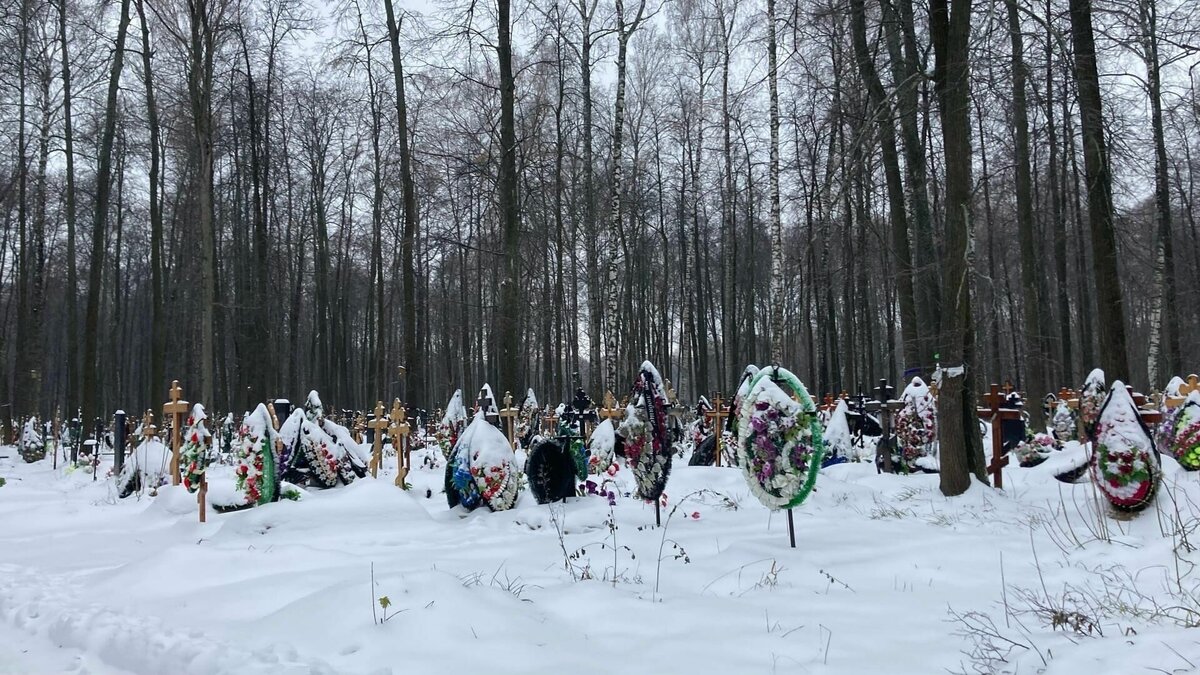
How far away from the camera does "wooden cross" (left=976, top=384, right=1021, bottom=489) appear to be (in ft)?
24.2

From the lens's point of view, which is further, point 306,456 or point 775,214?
point 775,214

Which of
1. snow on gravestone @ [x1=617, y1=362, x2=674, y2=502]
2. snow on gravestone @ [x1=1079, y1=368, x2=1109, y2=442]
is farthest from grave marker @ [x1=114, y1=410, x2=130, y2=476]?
snow on gravestone @ [x1=1079, y1=368, x2=1109, y2=442]

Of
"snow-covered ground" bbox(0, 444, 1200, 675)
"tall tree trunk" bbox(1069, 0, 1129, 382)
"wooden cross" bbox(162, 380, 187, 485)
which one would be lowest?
"snow-covered ground" bbox(0, 444, 1200, 675)

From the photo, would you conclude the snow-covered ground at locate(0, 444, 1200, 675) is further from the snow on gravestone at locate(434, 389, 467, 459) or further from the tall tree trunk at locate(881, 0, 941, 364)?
the snow on gravestone at locate(434, 389, 467, 459)

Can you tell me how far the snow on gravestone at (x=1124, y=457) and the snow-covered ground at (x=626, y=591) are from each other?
0.20 m

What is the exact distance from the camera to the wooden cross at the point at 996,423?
Result: 7387 mm

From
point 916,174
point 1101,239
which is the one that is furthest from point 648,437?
point 916,174

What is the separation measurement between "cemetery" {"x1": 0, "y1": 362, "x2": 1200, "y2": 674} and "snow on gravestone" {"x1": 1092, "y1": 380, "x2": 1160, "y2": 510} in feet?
0.05

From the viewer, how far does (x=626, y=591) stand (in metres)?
4.18

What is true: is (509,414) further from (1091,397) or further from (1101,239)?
(1091,397)

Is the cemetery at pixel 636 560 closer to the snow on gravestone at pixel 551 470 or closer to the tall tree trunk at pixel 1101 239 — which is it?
the snow on gravestone at pixel 551 470

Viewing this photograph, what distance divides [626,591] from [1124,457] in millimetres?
4043

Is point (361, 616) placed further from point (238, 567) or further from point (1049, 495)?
point (1049, 495)

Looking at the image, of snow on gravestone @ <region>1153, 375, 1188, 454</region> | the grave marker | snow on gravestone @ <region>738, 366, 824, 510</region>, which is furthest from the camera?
the grave marker
